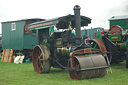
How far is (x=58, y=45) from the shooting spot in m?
9.20

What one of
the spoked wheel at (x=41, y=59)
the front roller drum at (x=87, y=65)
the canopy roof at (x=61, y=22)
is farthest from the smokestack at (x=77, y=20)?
the spoked wheel at (x=41, y=59)

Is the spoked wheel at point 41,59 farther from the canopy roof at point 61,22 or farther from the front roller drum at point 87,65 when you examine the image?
the front roller drum at point 87,65

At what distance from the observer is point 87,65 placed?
7238 mm

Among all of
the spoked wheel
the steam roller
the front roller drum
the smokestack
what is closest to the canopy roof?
the steam roller

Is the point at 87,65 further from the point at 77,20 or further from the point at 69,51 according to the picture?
the point at 77,20

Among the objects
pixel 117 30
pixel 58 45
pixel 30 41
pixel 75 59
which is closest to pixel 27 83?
pixel 75 59

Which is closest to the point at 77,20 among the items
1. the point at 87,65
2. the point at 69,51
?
the point at 69,51

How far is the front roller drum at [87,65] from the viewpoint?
7.23m

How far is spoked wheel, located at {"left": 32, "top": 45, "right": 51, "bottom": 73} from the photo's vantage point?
920 cm

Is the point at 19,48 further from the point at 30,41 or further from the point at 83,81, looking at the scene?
the point at 83,81

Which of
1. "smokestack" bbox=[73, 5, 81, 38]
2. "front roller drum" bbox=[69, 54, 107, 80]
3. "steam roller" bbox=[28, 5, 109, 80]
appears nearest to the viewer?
"front roller drum" bbox=[69, 54, 107, 80]

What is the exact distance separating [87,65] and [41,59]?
2674 millimetres

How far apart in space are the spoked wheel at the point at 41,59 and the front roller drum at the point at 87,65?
1.81 meters

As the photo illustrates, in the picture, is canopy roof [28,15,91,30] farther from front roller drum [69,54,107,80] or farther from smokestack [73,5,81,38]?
front roller drum [69,54,107,80]
